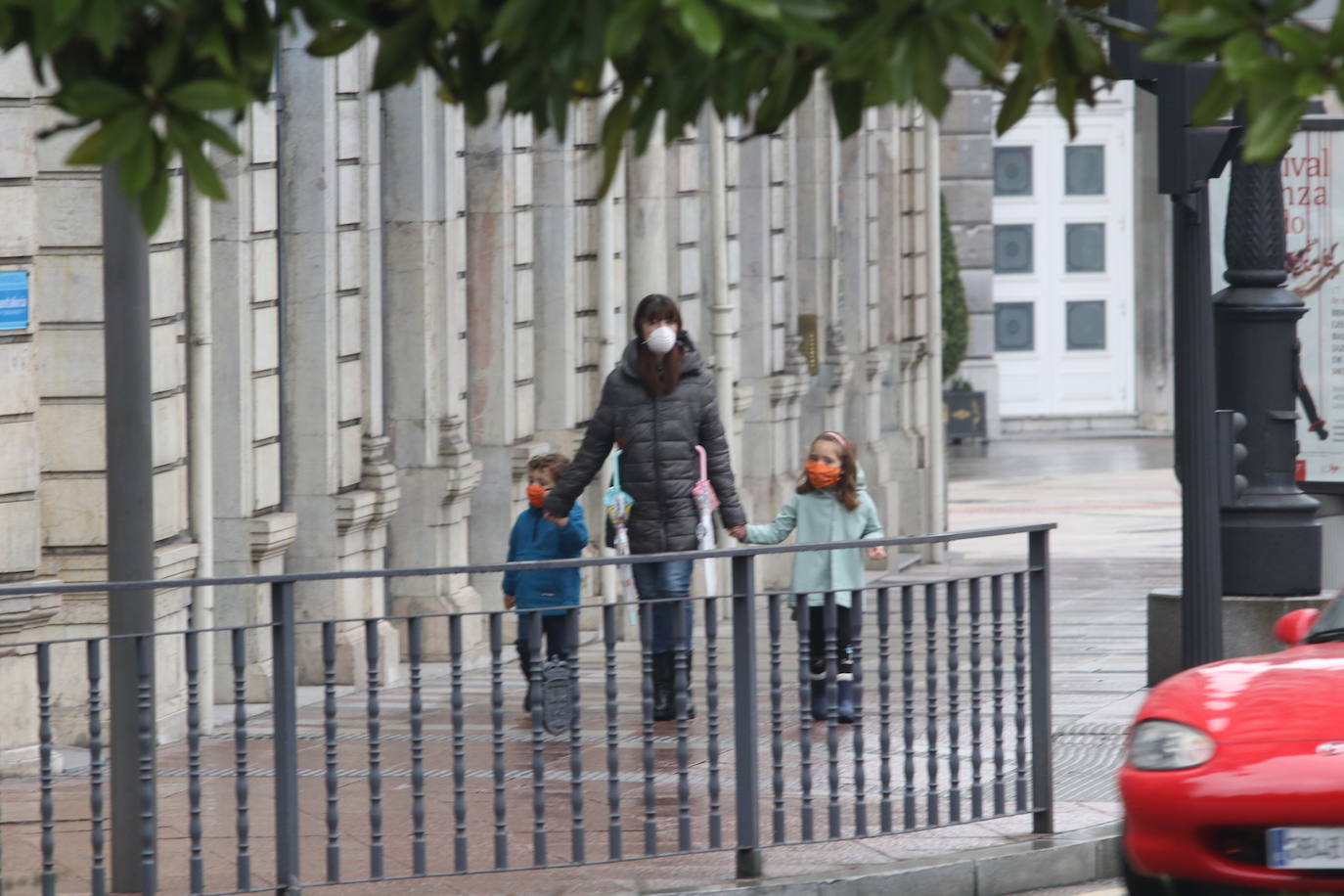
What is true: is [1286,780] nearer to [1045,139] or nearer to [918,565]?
[918,565]

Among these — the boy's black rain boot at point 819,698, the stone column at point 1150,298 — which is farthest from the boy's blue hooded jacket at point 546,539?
the stone column at point 1150,298

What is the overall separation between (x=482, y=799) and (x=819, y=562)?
180cm

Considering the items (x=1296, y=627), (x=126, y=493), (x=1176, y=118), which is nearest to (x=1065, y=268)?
(x=1176, y=118)

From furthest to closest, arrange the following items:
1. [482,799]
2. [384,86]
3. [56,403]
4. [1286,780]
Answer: [56,403]
[482,799]
[1286,780]
[384,86]

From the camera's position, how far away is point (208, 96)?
391 centimetres

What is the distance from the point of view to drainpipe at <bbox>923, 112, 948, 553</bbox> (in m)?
22.2

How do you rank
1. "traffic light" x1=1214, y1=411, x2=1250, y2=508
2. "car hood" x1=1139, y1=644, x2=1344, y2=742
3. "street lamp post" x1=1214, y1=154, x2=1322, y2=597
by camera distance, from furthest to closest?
"street lamp post" x1=1214, y1=154, x2=1322, y2=597, "traffic light" x1=1214, y1=411, x2=1250, y2=508, "car hood" x1=1139, y1=644, x2=1344, y2=742

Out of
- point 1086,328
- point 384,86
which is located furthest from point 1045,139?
point 384,86

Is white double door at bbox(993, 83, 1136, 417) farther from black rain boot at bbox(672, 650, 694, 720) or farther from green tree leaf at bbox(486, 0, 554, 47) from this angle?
green tree leaf at bbox(486, 0, 554, 47)

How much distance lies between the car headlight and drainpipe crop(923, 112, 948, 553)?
14.6 m

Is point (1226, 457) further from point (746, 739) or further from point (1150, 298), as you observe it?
point (1150, 298)

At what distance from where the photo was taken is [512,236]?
1560 cm

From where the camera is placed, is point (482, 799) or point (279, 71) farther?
point (279, 71)

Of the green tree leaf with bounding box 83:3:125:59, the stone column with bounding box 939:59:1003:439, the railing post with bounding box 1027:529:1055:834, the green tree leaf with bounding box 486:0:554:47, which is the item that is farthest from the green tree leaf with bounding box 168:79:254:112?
the stone column with bounding box 939:59:1003:439
